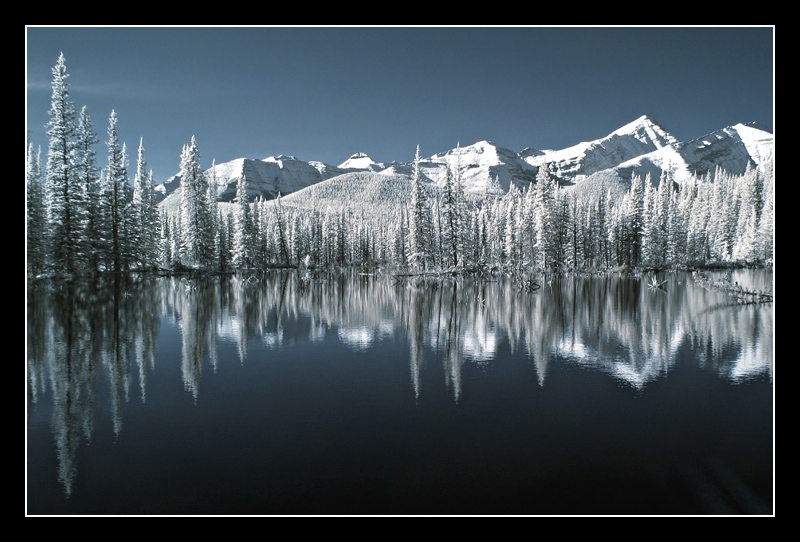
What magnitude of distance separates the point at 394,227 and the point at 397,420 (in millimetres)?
105593

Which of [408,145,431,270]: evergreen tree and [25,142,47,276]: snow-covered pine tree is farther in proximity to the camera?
[408,145,431,270]: evergreen tree

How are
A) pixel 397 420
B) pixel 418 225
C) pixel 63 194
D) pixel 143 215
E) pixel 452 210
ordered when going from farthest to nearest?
1. pixel 418 225
2. pixel 452 210
3. pixel 143 215
4. pixel 63 194
5. pixel 397 420

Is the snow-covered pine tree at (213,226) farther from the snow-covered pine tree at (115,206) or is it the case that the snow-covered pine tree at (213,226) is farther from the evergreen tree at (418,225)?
the evergreen tree at (418,225)

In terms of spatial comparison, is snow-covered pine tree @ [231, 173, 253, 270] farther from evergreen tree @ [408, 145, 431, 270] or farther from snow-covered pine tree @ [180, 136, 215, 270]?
evergreen tree @ [408, 145, 431, 270]

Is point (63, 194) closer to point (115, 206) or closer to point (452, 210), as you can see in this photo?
point (115, 206)

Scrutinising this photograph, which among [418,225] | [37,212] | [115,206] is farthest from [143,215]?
[418,225]

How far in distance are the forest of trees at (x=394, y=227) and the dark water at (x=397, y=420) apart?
5115mm

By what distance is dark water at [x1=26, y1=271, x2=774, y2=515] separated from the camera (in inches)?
295

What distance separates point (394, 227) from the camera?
115 metres

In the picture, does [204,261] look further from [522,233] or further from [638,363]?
[638,363]

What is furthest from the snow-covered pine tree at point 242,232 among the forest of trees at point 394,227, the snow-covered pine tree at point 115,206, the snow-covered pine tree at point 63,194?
the snow-covered pine tree at point 63,194

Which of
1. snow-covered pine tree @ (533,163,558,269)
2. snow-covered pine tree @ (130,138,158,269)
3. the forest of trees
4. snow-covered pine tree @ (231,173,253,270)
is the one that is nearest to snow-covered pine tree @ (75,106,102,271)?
the forest of trees

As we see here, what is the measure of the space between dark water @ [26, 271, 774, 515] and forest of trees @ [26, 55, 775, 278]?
5.12 metres

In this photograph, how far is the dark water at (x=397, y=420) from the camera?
7.50 metres
